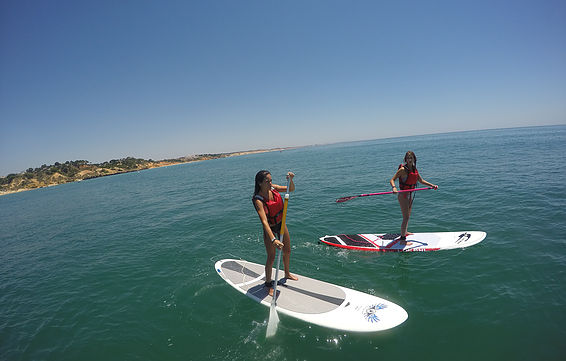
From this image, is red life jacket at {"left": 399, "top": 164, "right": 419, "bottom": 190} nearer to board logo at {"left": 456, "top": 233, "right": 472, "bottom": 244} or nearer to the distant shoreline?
board logo at {"left": 456, "top": 233, "right": 472, "bottom": 244}

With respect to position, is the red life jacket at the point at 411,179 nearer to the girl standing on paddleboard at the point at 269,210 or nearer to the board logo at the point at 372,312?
the board logo at the point at 372,312

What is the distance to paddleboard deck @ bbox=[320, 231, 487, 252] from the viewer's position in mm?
8086

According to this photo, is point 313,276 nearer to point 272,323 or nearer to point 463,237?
point 272,323

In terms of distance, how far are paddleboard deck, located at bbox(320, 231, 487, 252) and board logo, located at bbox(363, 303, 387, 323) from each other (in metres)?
3.28

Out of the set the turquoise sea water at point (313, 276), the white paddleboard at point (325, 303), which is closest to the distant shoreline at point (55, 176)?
the turquoise sea water at point (313, 276)

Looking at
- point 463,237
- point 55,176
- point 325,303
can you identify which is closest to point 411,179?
point 463,237

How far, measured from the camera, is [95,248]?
12633 mm

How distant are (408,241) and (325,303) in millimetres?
4854

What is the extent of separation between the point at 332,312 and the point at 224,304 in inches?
124

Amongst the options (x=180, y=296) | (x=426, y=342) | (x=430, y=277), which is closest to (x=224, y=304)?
(x=180, y=296)

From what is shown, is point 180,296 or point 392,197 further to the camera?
point 392,197

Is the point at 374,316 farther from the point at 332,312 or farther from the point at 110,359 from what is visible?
the point at 110,359

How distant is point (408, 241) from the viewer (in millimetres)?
8656

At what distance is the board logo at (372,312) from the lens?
16.5 feet
